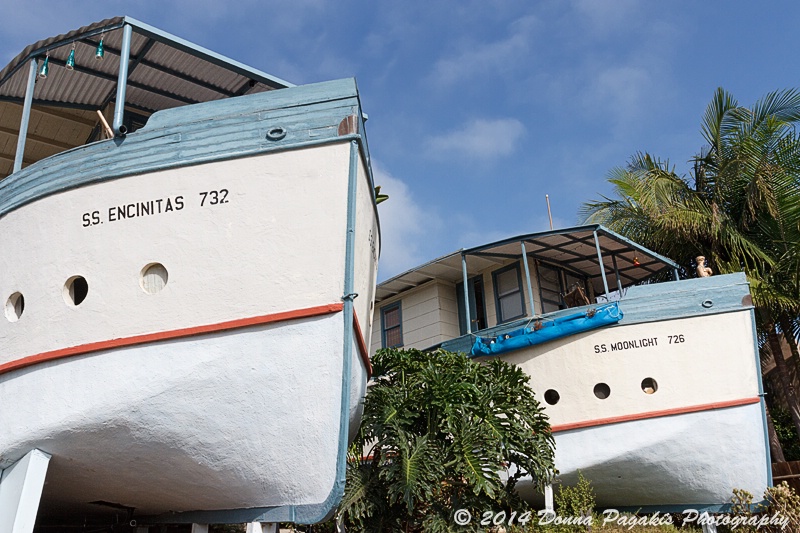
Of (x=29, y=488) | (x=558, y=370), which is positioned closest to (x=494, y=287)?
(x=558, y=370)

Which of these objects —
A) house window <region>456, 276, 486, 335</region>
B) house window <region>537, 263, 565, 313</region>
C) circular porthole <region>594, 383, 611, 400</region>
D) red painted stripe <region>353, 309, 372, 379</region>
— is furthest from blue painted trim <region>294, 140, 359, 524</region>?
house window <region>456, 276, 486, 335</region>

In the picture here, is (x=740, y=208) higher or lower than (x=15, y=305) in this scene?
higher

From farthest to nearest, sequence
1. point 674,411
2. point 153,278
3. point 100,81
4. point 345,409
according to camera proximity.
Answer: point 674,411 < point 100,81 < point 153,278 < point 345,409

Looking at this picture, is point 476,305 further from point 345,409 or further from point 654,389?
point 345,409

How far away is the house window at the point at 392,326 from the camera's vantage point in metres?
15.9

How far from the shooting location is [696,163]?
65.8ft

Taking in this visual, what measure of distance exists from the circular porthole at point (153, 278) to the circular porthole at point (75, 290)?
57 centimetres

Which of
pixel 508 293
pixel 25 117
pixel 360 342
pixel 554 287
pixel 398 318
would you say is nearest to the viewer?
pixel 360 342

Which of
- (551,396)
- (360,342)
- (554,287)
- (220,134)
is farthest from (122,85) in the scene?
(554,287)

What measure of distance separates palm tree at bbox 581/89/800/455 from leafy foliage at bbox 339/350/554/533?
9.64 meters

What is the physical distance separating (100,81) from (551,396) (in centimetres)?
834

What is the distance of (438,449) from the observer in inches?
353

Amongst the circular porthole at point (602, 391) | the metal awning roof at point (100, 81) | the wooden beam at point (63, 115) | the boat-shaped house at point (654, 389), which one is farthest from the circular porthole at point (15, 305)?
the circular porthole at point (602, 391)

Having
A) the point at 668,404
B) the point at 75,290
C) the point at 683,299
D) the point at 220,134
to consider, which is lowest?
the point at 668,404
